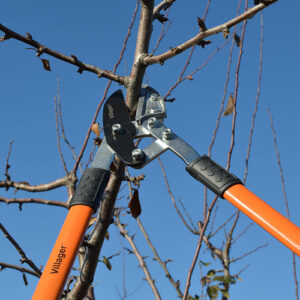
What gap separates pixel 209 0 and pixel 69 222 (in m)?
3.05

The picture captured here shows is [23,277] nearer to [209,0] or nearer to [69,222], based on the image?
[69,222]

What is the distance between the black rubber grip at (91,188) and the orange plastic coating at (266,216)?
1.90 feet

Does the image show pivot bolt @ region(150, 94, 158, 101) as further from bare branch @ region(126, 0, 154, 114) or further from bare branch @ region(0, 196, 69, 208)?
bare branch @ region(0, 196, 69, 208)

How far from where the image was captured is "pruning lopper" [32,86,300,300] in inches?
63.0

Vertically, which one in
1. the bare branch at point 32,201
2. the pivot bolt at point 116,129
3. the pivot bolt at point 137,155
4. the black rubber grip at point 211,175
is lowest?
the black rubber grip at point 211,175

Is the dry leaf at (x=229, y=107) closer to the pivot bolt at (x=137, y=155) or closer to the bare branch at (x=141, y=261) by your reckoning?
the pivot bolt at (x=137, y=155)

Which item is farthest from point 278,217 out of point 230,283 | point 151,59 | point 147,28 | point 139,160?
point 230,283

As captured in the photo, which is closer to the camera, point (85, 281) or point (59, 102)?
point (85, 281)

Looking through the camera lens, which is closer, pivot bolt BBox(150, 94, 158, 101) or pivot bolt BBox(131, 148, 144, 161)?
pivot bolt BBox(131, 148, 144, 161)

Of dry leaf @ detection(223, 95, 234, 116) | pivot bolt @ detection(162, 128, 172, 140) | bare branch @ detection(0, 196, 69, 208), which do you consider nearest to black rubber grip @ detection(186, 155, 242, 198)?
pivot bolt @ detection(162, 128, 172, 140)

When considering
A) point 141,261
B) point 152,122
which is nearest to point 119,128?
point 152,122

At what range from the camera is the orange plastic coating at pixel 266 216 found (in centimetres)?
153

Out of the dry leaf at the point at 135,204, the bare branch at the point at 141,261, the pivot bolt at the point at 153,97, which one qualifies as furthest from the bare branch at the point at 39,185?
the pivot bolt at the point at 153,97

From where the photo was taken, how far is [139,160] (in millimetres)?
2111
